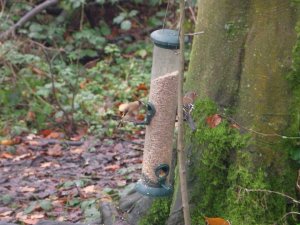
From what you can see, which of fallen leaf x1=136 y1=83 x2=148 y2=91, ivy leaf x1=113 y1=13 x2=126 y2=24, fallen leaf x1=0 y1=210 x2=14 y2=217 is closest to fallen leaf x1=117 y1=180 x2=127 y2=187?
fallen leaf x1=0 y1=210 x2=14 y2=217

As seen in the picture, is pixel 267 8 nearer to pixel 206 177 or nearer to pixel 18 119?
pixel 206 177

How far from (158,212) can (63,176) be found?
190 cm

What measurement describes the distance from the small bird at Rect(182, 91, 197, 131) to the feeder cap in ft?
0.94

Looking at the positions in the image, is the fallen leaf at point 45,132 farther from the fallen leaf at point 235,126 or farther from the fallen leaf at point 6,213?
the fallen leaf at point 235,126

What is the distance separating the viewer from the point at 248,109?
11.7ft

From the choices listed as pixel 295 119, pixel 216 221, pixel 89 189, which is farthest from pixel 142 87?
pixel 216 221

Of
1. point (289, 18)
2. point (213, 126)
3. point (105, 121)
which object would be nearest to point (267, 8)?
point (289, 18)

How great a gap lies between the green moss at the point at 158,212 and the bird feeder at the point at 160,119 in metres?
0.19

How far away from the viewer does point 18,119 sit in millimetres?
7910

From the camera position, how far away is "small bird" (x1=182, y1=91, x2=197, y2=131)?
3.46 metres

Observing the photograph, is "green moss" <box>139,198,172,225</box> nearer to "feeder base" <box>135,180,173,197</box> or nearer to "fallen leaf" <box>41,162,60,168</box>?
A: "feeder base" <box>135,180,173,197</box>

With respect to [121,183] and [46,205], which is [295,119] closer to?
[121,183]

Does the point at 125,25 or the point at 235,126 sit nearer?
the point at 235,126

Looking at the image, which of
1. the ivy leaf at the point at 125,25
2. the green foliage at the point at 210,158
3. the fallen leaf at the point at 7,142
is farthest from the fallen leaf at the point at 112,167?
the ivy leaf at the point at 125,25
